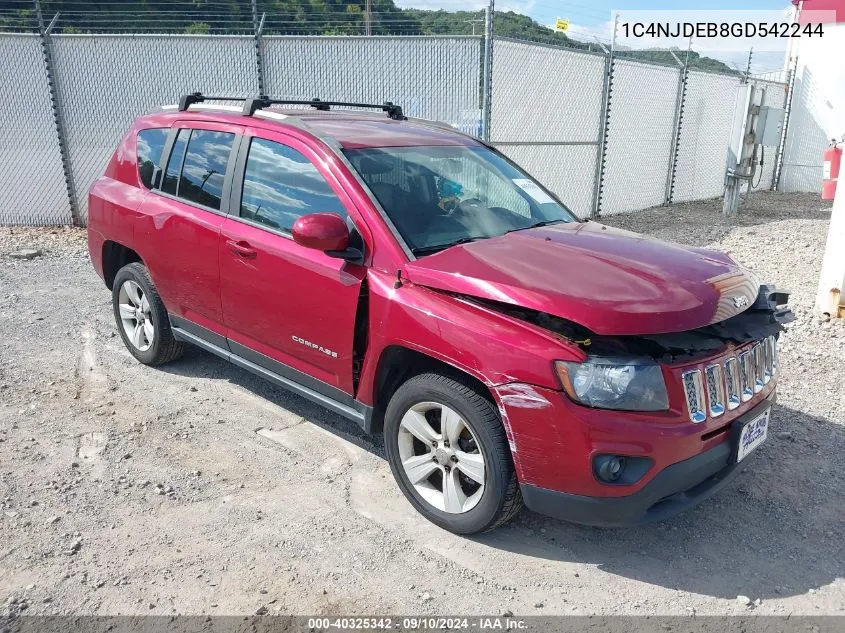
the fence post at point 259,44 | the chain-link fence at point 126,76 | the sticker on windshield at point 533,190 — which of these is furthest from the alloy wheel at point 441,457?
the chain-link fence at point 126,76

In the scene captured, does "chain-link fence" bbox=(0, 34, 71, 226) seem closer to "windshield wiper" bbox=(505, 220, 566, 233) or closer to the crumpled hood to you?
"windshield wiper" bbox=(505, 220, 566, 233)

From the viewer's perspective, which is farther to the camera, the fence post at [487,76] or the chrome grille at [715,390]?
the fence post at [487,76]

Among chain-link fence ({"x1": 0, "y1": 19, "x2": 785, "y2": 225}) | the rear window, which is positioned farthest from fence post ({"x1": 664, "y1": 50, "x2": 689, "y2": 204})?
the rear window

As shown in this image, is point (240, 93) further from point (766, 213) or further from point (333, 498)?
point (766, 213)

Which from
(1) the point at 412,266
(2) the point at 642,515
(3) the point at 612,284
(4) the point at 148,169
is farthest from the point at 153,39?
(2) the point at 642,515

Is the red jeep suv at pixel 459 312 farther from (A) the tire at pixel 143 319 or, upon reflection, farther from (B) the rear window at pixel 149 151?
(A) the tire at pixel 143 319

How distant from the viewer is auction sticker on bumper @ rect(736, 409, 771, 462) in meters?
3.05

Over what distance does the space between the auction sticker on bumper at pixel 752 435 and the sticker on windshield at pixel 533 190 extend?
1788mm

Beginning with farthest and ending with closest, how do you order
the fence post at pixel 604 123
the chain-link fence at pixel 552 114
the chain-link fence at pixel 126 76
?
the fence post at pixel 604 123
the chain-link fence at pixel 552 114
the chain-link fence at pixel 126 76

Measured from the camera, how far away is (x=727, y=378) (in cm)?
305

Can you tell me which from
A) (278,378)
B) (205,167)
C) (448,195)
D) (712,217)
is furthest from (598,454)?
(712,217)

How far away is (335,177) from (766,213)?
11938 mm

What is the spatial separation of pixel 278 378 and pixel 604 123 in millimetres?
8225

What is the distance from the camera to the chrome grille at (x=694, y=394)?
2.85 m
